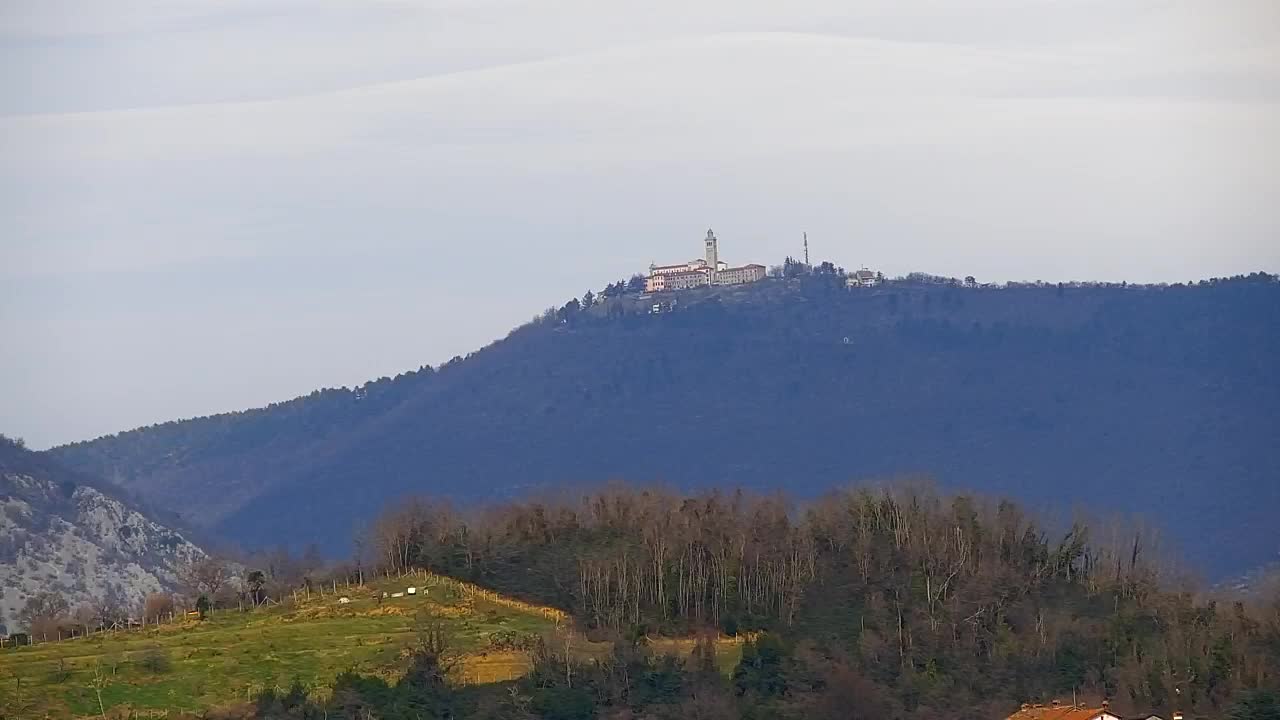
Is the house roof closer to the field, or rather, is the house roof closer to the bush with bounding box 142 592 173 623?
the field

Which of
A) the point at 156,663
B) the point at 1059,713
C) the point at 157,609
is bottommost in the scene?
the point at 1059,713

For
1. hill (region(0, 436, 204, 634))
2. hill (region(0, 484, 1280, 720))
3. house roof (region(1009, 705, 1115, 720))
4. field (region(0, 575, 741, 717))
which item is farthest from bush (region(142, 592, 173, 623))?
house roof (region(1009, 705, 1115, 720))

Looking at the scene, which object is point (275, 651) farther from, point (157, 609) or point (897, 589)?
point (897, 589)

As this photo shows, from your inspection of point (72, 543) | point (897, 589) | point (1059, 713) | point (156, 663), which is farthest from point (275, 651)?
point (72, 543)

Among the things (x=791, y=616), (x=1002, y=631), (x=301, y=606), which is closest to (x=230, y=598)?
(x=301, y=606)

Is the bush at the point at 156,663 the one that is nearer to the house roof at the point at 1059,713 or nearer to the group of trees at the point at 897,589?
the group of trees at the point at 897,589
